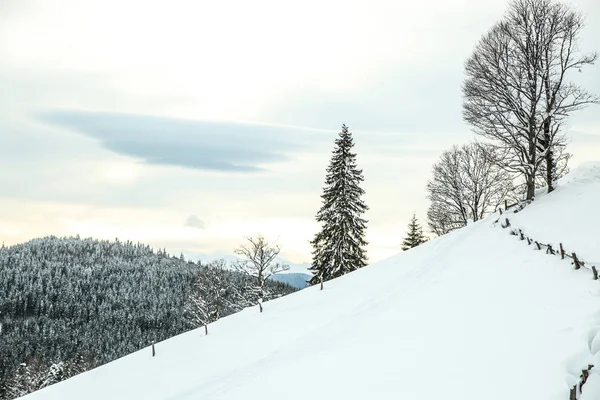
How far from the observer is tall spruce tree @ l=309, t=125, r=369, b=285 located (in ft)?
104

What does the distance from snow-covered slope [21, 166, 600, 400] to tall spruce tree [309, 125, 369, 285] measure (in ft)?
25.6

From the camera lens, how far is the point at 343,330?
14750 millimetres

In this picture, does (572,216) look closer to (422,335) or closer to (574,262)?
(574,262)

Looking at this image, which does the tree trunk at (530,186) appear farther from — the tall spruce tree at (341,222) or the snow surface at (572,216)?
the tall spruce tree at (341,222)

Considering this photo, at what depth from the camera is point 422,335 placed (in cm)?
1088

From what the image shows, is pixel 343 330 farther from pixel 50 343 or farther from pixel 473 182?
pixel 50 343

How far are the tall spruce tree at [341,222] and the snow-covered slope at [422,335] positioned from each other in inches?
307

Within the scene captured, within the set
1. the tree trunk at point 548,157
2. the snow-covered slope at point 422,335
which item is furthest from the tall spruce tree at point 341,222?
the tree trunk at point 548,157

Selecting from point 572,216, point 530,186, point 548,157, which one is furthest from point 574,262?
point 548,157

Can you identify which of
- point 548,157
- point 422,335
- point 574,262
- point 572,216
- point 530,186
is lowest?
point 422,335

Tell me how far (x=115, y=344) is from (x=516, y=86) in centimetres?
18358

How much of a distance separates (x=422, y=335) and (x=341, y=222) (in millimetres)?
21297

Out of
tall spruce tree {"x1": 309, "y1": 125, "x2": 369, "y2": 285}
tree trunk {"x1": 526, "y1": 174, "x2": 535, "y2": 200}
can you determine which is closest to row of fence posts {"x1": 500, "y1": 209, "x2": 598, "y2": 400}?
tree trunk {"x1": 526, "y1": 174, "x2": 535, "y2": 200}

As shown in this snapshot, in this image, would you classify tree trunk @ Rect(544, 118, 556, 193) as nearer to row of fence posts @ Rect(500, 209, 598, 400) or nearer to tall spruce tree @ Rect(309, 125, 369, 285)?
row of fence posts @ Rect(500, 209, 598, 400)
